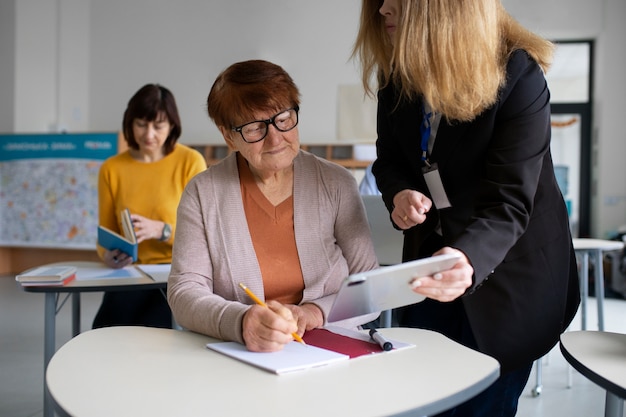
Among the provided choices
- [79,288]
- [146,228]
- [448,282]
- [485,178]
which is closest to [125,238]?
[146,228]

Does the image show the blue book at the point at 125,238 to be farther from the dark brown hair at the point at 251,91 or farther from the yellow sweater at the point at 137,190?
the dark brown hair at the point at 251,91

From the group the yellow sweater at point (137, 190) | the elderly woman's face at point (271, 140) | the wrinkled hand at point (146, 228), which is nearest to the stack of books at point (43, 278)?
the wrinkled hand at point (146, 228)

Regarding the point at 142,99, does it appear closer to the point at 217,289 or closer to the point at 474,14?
the point at 217,289

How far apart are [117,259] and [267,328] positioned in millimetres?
1661

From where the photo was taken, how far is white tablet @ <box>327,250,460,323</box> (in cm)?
102

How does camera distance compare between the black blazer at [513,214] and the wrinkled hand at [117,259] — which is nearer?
the black blazer at [513,214]

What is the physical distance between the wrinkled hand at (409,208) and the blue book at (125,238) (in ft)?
4.89

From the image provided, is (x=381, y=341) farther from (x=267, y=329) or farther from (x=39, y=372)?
(x=39, y=372)

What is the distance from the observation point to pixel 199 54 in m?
8.55

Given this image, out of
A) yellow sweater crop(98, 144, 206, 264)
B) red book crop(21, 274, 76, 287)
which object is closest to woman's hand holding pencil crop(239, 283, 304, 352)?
red book crop(21, 274, 76, 287)

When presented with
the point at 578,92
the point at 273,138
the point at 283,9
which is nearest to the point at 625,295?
the point at 578,92

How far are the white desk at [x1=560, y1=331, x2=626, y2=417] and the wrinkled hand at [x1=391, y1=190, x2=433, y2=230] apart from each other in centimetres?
41

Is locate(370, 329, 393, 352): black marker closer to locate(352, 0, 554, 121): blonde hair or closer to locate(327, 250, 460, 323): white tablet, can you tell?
locate(327, 250, 460, 323): white tablet

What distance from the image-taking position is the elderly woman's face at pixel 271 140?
1529mm
